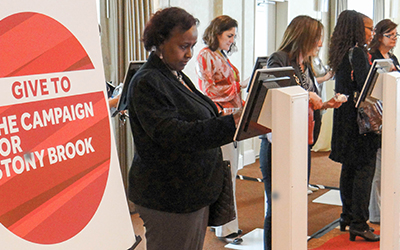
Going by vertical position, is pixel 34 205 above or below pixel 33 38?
below

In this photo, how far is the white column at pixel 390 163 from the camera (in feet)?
7.50

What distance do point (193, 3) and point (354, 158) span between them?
2.73m

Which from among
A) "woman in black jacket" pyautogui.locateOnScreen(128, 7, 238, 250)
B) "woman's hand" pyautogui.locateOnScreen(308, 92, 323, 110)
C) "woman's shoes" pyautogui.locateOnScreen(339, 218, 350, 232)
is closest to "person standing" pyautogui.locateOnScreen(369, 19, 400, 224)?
"woman's shoes" pyautogui.locateOnScreen(339, 218, 350, 232)

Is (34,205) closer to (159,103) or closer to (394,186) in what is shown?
(159,103)

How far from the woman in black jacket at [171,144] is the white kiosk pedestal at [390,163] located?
1063mm

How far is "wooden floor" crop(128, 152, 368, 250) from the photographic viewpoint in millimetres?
3502

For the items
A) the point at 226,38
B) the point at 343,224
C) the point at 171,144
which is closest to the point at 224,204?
the point at 171,144

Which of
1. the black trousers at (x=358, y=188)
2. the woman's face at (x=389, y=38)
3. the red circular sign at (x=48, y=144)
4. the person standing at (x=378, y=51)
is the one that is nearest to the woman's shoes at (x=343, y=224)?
the black trousers at (x=358, y=188)

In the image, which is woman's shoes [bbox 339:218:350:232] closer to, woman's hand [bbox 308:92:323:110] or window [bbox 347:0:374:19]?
woman's hand [bbox 308:92:323:110]

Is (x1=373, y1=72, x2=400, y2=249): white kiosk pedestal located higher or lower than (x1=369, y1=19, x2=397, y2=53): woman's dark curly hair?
lower

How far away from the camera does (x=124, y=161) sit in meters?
4.12

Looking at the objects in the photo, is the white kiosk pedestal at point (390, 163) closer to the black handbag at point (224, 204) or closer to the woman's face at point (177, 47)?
the black handbag at point (224, 204)

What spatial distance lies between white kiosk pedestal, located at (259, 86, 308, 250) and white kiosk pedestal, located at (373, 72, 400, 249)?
93cm

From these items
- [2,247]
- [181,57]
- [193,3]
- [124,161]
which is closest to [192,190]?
[181,57]
